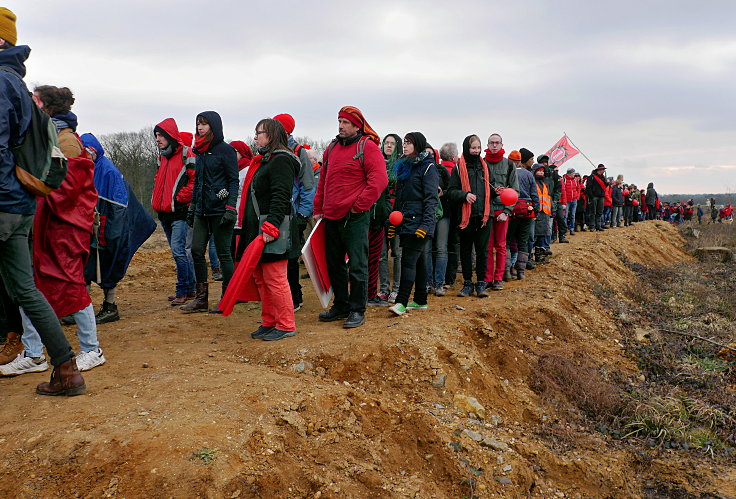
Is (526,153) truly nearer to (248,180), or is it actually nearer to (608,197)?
(248,180)

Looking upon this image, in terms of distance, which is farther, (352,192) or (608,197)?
(608,197)

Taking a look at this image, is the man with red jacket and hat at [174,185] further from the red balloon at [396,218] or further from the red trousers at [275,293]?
the red balloon at [396,218]

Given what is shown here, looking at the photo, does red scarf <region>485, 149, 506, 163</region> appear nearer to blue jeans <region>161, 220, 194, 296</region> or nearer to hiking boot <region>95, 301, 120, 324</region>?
blue jeans <region>161, 220, 194, 296</region>

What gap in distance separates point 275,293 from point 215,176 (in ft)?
5.50

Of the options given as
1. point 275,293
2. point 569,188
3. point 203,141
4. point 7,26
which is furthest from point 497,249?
point 569,188

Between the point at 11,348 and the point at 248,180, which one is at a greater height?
the point at 248,180

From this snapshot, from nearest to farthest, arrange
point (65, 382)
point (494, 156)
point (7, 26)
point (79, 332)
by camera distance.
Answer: point (7, 26)
point (65, 382)
point (79, 332)
point (494, 156)

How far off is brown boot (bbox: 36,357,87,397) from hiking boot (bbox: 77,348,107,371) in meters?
0.46

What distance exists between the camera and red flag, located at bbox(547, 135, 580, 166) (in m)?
15.4

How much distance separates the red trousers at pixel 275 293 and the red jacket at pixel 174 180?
189 cm

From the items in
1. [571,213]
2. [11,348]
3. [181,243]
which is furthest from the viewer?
[571,213]

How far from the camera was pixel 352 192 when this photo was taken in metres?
4.95

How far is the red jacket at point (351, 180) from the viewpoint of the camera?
4844mm

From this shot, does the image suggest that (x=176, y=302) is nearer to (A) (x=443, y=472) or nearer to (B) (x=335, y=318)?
(B) (x=335, y=318)
